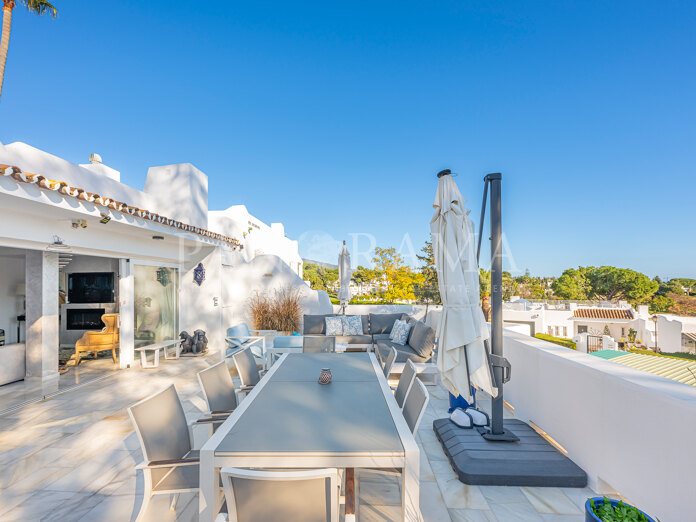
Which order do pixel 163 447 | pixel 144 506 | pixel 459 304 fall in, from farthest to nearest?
pixel 459 304 < pixel 163 447 < pixel 144 506

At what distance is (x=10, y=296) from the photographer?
7.04 m

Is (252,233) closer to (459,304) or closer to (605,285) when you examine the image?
(459,304)

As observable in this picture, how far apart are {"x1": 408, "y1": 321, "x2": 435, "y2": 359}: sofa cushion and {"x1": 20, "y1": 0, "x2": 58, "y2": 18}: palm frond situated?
9.92 metres

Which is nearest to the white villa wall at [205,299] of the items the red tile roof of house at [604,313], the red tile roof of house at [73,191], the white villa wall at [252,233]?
the red tile roof of house at [73,191]

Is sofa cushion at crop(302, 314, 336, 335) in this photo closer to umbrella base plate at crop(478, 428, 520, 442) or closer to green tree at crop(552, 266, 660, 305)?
umbrella base plate at crop(478, 428, 520, 442)

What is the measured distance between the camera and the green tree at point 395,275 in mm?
14930

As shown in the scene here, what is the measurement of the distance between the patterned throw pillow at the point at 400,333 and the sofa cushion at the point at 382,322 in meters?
0.56

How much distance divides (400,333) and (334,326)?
1.56 metres

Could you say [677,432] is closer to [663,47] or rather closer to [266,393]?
[266,393]

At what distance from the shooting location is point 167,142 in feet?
36.8

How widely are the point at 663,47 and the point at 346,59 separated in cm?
984

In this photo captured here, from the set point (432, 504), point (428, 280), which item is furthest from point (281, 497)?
point (428, 280)

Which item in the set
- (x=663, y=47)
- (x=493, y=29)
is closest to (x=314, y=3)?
(x=493, y=29)

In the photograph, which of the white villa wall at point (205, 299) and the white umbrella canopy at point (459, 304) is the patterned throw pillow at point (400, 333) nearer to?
the white umbrella canopy at point (459, 304)
